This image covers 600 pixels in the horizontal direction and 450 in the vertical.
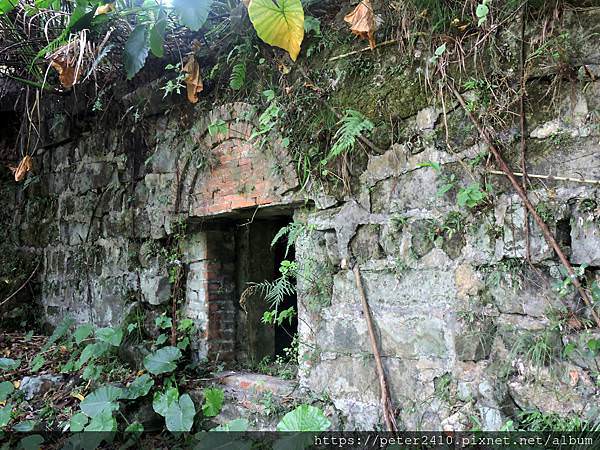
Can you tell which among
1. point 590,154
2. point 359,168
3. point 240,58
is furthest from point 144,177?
point 590,154

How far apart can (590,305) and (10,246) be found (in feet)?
18.9

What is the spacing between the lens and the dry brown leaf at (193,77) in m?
3.67

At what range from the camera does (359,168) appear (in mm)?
2918

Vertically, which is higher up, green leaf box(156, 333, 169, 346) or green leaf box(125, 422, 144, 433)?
green leaf box(156, 333, 169, 346)

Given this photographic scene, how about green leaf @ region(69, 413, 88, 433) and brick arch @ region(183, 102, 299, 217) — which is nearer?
brick arch @ region(183, 102, 299, 217)

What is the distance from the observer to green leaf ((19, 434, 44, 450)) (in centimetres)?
340

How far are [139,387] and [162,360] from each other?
233 mm

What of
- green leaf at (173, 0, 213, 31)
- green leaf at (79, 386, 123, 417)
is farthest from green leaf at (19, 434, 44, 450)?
green leaf at (173, 0, 213, 31)

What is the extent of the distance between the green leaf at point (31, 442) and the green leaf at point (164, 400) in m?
0.75

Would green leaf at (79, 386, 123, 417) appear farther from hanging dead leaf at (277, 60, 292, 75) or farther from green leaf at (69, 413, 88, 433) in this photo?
hanging dead leaf at (277, 60, 292, 75)

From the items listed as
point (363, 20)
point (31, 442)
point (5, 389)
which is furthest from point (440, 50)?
point (5, 389)

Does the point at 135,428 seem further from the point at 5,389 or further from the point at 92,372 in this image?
the point at 5,389

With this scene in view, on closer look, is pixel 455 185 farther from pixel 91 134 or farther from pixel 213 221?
pixel 91 134

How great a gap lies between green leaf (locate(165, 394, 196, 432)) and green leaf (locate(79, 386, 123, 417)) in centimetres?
36
